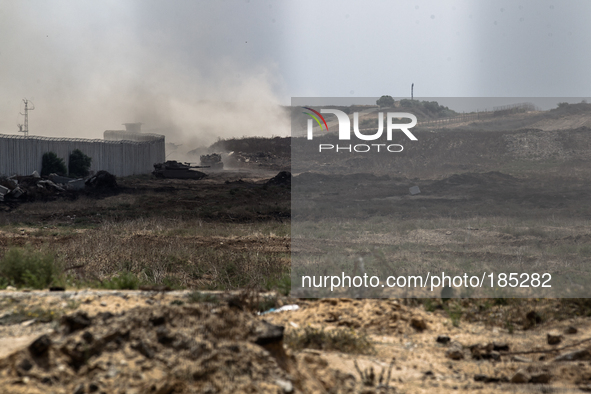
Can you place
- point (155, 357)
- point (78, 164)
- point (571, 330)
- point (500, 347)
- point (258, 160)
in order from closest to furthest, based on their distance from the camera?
1. point (155, 357)
2. point (500, 347)
3. point (571, 330)
4. point (78, 164)
5. point (258, 160)

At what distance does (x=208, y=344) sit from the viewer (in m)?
3.88

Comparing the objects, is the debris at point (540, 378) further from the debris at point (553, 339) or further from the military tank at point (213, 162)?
the military tank at point (213, 162)

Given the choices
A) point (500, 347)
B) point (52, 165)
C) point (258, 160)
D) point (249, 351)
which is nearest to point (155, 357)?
point (249, 351)

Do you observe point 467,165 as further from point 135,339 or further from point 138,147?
point 135,339

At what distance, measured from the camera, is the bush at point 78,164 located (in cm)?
3053

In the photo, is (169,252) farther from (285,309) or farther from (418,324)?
(418,324)

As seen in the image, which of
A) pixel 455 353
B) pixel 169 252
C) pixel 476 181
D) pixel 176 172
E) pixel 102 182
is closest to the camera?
pixel 455 353

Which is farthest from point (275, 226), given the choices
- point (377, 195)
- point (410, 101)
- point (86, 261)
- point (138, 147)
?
point (410, 101)

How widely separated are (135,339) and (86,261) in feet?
22.9

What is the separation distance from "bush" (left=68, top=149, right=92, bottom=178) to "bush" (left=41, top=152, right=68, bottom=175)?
1311 mm

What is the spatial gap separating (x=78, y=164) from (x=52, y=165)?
2.28 m

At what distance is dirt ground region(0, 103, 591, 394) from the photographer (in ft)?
12.3

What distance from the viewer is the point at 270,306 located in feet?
21.0

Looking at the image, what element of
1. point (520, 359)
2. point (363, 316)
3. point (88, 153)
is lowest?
point (520, 359)
